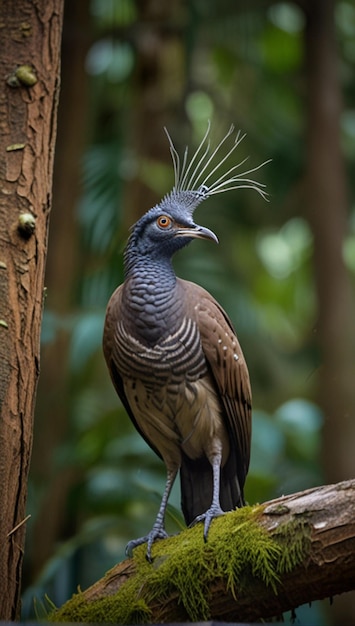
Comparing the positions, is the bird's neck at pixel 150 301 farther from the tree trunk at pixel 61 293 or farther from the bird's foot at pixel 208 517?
the tree trunk at pixel 61 293

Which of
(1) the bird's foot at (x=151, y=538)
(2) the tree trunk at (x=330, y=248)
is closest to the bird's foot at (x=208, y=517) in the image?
(1) the bird's foot at (x=151, y=538)

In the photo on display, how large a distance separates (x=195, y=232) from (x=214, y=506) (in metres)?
0.84

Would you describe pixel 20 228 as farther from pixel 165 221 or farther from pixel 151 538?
pixel 151 538

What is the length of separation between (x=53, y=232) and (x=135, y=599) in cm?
280

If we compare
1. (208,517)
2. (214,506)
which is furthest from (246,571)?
(214,506)

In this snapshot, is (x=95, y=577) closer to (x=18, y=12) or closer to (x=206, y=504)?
(x=206, y=504)

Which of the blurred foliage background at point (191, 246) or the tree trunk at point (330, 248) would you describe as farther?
the blurred foliage background at point (191, 246)

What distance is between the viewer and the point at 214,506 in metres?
2.63

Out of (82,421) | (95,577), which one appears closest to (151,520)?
(95,577)

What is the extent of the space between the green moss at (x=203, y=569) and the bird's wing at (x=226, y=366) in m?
0.43

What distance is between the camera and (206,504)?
2906 millimetres

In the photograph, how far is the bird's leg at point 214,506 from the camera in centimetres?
248

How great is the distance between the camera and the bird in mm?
2652

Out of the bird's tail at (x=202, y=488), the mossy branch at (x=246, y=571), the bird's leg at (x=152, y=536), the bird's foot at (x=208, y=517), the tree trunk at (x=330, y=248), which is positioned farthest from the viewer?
the tree trunk at (x=330, y=248)
